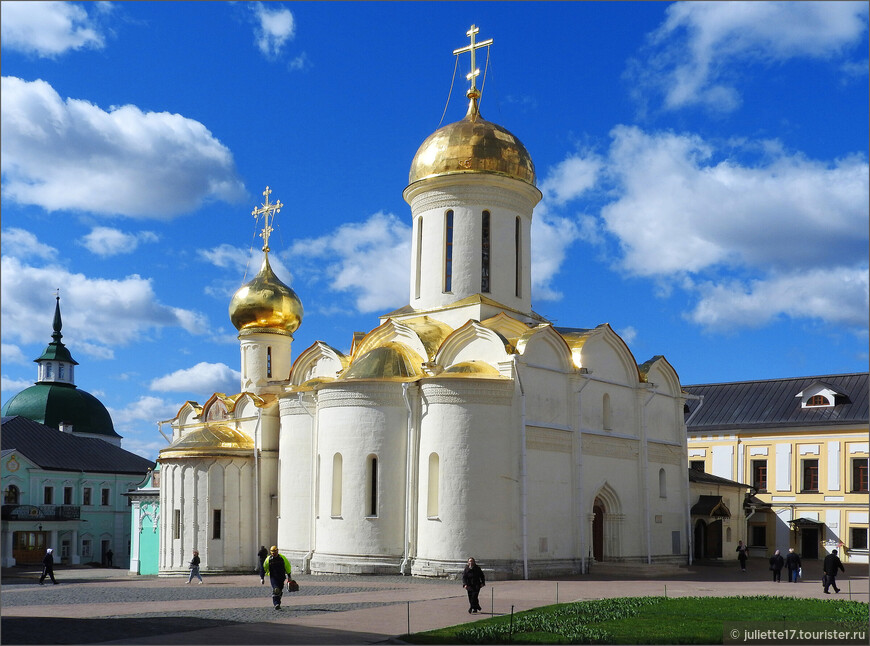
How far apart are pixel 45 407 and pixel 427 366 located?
1469 inches

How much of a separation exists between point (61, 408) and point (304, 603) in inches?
1647

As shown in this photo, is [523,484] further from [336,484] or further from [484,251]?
[484,251]

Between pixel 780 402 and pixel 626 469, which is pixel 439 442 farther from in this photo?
pixel 780 402

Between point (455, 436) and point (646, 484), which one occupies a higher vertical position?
point (455, 436)

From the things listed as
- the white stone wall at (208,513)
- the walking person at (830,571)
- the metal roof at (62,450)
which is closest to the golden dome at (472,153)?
the white stone wall at (208,513)

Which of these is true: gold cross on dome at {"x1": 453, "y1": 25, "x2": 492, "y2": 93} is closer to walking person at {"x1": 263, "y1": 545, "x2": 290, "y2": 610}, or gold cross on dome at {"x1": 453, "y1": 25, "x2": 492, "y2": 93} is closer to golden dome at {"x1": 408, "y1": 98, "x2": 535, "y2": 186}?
golden dome at {"x1": 408, "y1": 98, "x2": 535, "y2": 186}

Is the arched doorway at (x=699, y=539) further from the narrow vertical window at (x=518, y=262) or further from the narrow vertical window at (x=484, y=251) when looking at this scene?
the narrow vertical window at (x=484, y=251)

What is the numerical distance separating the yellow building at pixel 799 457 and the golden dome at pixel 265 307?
14122mm

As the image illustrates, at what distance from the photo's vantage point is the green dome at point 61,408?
53625 mm

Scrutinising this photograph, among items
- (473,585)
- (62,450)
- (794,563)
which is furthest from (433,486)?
(62,450)

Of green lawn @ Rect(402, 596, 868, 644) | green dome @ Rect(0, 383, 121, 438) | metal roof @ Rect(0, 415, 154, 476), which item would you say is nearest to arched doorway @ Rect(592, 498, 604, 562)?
green lawn @ Rect(402, 596, 868, 644)

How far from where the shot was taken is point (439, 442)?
72.7 ft

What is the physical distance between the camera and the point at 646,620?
13.9 m

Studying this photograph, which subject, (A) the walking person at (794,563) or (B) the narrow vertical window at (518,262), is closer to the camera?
(A) the walking person at (794,563)
